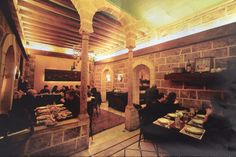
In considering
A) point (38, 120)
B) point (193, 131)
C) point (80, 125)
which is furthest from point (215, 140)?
point (38, 120)

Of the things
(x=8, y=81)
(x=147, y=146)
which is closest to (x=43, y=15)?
(x=8, y=81)

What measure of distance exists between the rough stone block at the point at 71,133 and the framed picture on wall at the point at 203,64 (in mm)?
3284

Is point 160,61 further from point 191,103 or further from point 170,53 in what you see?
point 191,103

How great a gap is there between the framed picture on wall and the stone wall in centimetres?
9

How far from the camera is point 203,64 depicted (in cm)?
306

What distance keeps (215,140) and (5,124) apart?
3.02 metres

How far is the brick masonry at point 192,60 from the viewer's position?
276cm

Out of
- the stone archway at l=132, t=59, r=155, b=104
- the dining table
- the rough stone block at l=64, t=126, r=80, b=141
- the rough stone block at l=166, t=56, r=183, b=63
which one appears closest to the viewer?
the dining table

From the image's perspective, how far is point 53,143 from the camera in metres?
2.12

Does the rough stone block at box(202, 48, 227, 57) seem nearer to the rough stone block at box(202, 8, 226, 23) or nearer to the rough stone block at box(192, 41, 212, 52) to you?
the rough stone block at box(192, 41, 212, 52)

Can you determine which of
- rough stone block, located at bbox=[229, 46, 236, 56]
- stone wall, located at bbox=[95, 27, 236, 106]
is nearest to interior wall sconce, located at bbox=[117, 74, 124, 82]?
stone wall, located at bbox=[95, 27, 236, 106]

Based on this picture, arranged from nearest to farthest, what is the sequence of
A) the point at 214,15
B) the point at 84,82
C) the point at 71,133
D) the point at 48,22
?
the point at 71,133
the point at 84,82
the point at 214,15
the point at 48,22

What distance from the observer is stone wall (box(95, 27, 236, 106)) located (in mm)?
2760

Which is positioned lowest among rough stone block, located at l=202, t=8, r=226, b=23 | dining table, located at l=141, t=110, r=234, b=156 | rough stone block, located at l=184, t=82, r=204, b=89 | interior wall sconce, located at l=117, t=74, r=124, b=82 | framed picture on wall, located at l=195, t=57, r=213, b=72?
dining table, located at l=141, t=110, r=234, b=156
